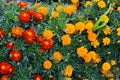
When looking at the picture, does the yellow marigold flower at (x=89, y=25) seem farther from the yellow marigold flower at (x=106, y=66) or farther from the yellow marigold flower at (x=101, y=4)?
the yellow marigold flower at (x=106, y=66)

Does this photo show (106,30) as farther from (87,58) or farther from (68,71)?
(68,71)

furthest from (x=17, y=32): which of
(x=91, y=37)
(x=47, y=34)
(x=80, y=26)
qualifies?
(x=91, y=37)

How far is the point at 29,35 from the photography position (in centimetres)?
355

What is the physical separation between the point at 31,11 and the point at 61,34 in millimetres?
361

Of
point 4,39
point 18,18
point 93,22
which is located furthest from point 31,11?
point 93,22

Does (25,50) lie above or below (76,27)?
below

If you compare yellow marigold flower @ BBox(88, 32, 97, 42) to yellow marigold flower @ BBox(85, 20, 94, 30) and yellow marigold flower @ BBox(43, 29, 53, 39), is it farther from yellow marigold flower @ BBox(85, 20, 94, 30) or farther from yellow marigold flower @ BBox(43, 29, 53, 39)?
yellow marigold flower @ BBox(43, 29, 53, 39)

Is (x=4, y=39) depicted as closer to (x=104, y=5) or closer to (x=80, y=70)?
(x=80, y=70)

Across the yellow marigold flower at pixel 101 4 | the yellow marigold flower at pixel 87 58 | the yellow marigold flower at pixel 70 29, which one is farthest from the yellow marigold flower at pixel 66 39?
the yellow marigold flower at pixel 101 4

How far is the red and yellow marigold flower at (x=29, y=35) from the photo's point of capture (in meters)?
3.56

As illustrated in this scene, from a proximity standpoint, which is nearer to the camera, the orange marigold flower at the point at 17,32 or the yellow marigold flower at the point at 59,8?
the orange marigold flower at the point at 17,32

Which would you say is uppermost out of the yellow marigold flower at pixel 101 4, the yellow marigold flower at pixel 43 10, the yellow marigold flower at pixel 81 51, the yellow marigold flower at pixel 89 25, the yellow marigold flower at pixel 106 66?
the yellow marigold flower at pixel 101 4

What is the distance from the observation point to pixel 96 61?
3.88m

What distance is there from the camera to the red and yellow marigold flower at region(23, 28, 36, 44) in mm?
3560
